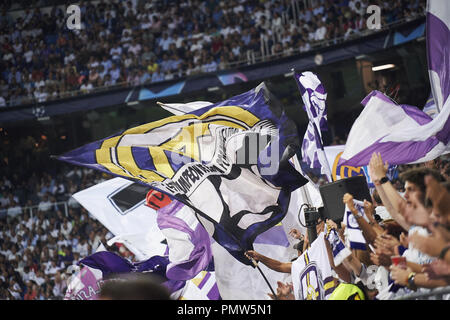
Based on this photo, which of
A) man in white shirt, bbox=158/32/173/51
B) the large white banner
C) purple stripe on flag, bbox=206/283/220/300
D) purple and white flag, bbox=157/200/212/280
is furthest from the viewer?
man in white shirt, bbox=158/32/173/51

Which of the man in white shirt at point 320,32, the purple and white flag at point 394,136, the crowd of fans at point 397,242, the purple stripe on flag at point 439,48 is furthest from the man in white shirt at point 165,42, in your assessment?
the crowd of fans at point 397,242

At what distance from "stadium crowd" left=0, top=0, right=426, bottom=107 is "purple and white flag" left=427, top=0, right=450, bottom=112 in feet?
26.7

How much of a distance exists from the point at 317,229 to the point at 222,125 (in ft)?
4.95

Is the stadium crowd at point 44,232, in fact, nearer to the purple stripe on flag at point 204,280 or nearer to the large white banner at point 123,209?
the large white banner at point 123,209

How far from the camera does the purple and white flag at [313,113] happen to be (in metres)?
6.24

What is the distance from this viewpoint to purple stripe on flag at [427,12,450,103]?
5351 millimetres

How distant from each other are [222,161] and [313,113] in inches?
48.9

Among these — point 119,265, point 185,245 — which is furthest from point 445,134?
point 119,265

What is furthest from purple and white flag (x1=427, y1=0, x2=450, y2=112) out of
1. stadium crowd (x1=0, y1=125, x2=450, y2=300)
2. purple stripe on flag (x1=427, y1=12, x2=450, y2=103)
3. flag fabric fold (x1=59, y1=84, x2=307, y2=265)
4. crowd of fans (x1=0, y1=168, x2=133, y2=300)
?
crowd of fans (x1=0, y1=168, x2=133, y2=300)

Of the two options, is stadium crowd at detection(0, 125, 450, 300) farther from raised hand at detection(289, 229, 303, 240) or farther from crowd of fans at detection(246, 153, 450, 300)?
crowd of fans at detection(246, 153, 450, 300)

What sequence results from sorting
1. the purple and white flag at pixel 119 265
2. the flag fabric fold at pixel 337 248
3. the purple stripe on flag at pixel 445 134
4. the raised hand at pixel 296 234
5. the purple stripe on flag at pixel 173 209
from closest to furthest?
the flag fabric fold at pixel 337 248
the purple stripe on flag at pixel 445 134
the raised hand at pixel 296 234
the purple and white flag at pixel 119 265
the purple stripe on flag at pixel 173 209

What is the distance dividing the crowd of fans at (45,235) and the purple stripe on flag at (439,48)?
7960 mm
